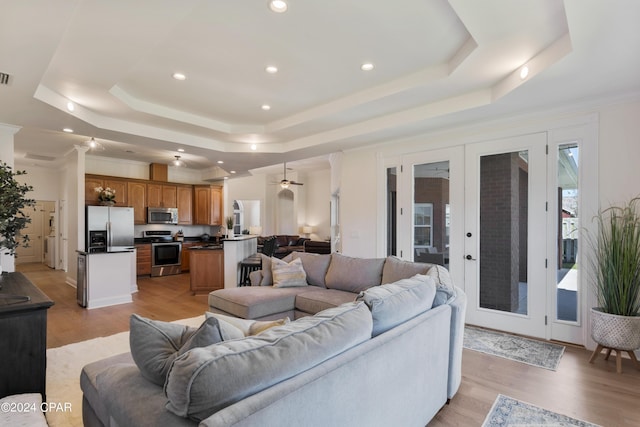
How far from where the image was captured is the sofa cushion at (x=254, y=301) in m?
3.46

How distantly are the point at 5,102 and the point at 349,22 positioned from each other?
365 cm

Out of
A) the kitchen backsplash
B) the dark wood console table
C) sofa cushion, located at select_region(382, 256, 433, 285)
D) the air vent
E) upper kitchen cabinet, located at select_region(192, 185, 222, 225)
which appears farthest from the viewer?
upper kitchen cabinet, located at select_region(192, 185, 222, 225)

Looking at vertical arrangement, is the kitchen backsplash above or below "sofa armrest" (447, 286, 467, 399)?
above

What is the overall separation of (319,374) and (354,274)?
2.69 meters

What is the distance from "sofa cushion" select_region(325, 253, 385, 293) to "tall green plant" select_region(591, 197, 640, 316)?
7.05 feet

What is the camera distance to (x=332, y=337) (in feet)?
4.53

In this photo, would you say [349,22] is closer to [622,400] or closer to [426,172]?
[426,172]

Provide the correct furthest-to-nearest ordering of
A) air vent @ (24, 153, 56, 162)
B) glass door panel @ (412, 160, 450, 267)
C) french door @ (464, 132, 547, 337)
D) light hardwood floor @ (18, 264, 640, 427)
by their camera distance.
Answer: air vent @ (24, 153, 56, 162), glass door panel @ (412, 160, 450, 267), french door @ (464, 132, 547, 337), light hardwood floor @ (18, 264, 640, 427)

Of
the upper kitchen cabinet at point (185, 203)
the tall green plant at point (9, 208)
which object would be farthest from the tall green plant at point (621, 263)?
the upper kitchen cabinet at point (185, 203)

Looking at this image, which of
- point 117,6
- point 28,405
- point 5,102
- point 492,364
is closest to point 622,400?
point 492,364

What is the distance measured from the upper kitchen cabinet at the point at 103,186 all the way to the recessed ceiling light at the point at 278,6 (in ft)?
21.4

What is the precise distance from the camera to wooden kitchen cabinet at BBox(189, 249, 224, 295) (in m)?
6.06

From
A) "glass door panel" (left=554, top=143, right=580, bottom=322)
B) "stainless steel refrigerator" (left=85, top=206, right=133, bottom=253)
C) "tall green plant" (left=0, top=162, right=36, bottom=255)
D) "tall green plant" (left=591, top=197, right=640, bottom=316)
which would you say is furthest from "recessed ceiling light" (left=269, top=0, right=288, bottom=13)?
"stainless steel refrigerator" (left=85, top=206, right=133, bottom=253)

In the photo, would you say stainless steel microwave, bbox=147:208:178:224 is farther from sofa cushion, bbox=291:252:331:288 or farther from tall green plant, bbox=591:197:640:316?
tall green plant, bbox=591:197:640:316
